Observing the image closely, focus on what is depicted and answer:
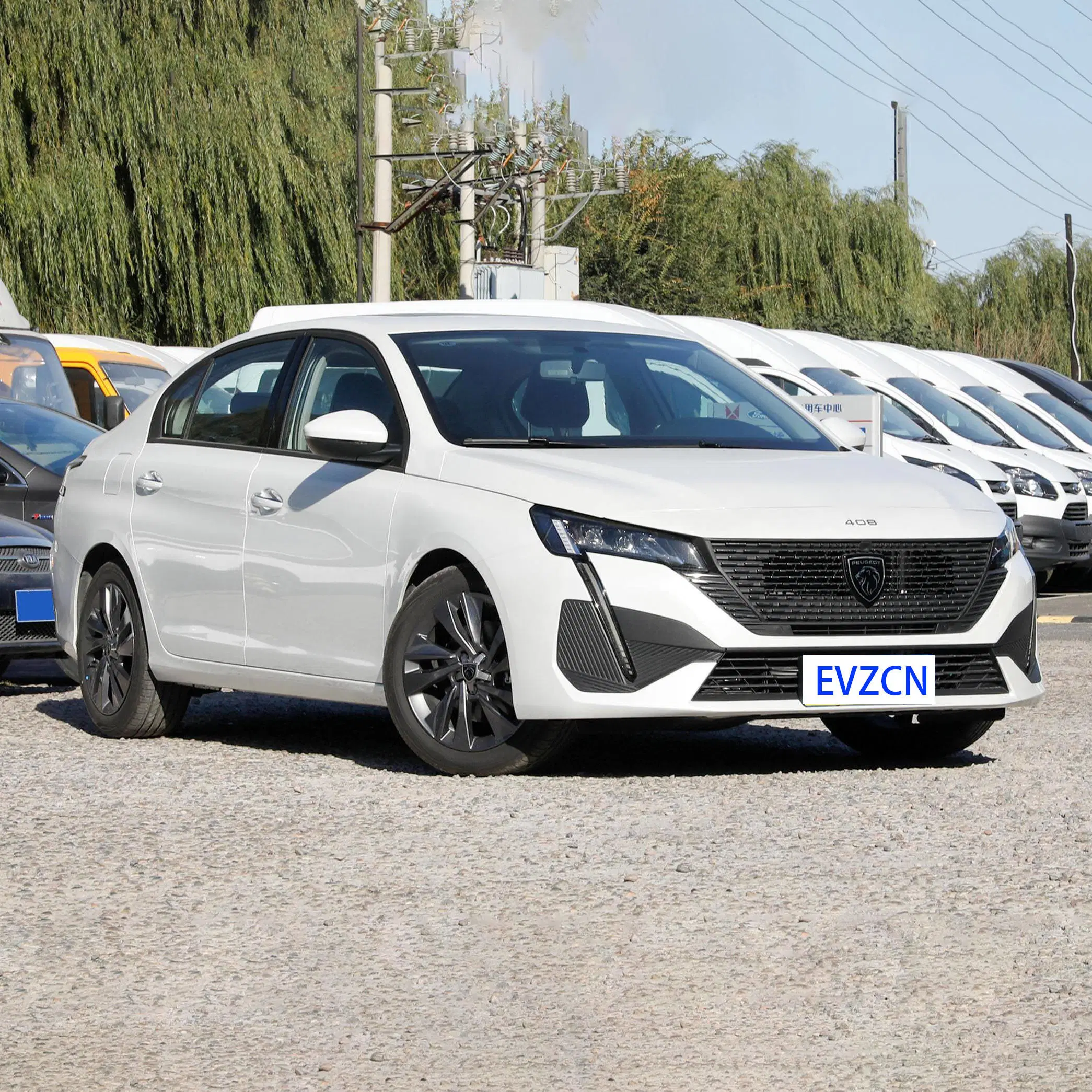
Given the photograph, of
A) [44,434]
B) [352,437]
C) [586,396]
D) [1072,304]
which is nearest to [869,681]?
[586,396]

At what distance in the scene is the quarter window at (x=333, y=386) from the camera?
8.43 metres

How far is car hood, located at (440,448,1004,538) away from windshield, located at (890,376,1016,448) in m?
13.2

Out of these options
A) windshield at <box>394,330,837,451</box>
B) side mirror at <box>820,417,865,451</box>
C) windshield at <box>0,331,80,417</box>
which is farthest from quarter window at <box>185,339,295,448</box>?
windshield at <box>0,331,80,417</box>

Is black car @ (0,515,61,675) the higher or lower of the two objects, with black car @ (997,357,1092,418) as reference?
lower

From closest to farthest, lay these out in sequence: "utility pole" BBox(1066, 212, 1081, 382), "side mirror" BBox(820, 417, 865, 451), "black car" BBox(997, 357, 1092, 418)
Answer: "side mirror" BBox(820, 417, 865, 451), "black car" BBox(997, 357, 1092, 418), "utility pole" BBox(1066, 212, 1081, 382)

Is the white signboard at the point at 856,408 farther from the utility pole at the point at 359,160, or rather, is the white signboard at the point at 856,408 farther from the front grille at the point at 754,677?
the utility pole at the point at 359,160

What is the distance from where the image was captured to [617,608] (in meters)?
7.23

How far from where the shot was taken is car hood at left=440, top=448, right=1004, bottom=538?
729 centimetres

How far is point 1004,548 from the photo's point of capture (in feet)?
25.9

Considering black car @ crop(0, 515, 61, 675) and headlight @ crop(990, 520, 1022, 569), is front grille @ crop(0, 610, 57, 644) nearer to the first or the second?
black car @ crop(0, 515, 61, 675)

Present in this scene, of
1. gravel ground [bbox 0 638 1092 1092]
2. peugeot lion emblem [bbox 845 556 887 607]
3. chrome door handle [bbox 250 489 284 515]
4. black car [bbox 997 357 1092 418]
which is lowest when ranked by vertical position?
gravel ground [bbox 0 638 1092 1092]

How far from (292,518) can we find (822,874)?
310cm

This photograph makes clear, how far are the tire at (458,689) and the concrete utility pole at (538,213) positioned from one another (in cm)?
3450

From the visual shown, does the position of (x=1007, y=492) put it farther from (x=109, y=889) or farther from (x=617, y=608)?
(x=109, y=889)
